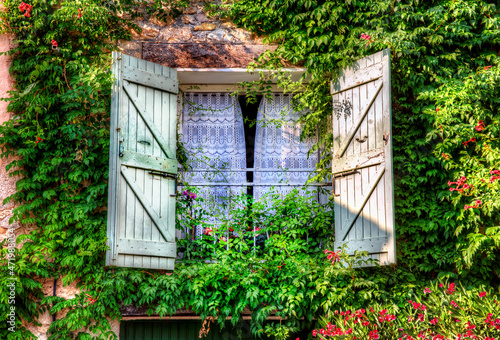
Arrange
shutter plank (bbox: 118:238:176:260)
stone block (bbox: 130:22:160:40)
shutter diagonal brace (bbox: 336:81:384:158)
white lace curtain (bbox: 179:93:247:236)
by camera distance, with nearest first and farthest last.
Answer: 1. shutter plank (bbox: 118:238:176:260)
2. shutter diagonal brace (bbox: 336:81:384:158)
3. white lace curtain (bbox: 179:93:247:236)
4. stone block (bbox: 130:22:160:40)

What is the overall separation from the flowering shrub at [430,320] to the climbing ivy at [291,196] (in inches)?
9.1

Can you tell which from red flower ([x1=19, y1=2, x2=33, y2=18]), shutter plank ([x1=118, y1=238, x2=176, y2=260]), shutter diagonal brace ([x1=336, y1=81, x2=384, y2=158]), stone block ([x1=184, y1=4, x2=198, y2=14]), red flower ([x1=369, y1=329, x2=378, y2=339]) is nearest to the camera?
red flower ([x1=369, y1=329, x2=378, y2=339])

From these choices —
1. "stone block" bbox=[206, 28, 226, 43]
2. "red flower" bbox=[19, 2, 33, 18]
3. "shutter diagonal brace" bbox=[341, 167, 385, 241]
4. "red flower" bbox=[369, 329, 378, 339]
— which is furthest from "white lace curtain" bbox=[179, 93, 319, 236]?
"red flower" bbox=[369, 329, 378, 339]

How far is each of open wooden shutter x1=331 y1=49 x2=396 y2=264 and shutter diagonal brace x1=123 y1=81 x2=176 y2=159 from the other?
5.20 ft

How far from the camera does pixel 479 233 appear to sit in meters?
5.45

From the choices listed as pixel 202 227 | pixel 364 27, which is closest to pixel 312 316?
pixel 202 227

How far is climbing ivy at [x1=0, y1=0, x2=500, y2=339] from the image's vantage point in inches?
209

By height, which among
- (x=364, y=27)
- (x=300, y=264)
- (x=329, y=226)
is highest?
(x=364, y=27)

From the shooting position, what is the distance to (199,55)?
20.3 feet

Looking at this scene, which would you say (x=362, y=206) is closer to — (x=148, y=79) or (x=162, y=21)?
(x=148, y=79)

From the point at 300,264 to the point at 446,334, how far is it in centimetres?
139

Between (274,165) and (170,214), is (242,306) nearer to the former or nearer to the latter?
(170,214)

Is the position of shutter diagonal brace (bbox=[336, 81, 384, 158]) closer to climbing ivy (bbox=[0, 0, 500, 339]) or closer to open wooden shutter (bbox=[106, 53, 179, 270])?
climbing ivy (bbox=[0, 0, 500, 339])

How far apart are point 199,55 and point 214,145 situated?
0.95m
